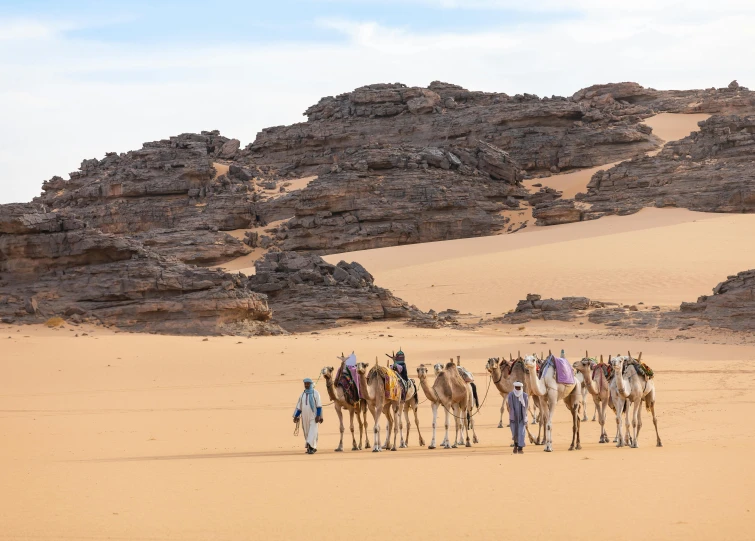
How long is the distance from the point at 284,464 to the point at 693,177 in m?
50.6

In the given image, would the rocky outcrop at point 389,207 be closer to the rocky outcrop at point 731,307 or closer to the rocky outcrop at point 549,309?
the rocky outcrop at point 549,309

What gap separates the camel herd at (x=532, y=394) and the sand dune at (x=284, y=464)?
1.39ft

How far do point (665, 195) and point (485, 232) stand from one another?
35.2 feet

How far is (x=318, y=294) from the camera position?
1331 inches

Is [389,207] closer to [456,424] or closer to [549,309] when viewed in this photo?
[549,309]

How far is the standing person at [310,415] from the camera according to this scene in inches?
559

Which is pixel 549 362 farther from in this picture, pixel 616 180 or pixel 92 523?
pixel 616 180

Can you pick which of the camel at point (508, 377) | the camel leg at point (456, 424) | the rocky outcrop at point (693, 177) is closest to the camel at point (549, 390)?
the camel at point (508, 377)

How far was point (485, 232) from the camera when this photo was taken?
Answer: 195 ft

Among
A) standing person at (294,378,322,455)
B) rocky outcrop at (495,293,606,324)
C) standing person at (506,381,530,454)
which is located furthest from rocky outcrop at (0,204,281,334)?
standing person at (506,381,530,454)

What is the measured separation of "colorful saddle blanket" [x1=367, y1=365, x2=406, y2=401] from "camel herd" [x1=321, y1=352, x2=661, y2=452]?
0.02 metres

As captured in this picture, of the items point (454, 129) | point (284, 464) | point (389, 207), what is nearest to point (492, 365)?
point (284, 464)

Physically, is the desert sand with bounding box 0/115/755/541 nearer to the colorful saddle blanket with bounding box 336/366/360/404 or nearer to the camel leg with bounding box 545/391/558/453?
the camel leg with bounding box 545/391/558/453

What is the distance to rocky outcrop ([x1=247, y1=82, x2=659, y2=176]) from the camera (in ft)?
239
